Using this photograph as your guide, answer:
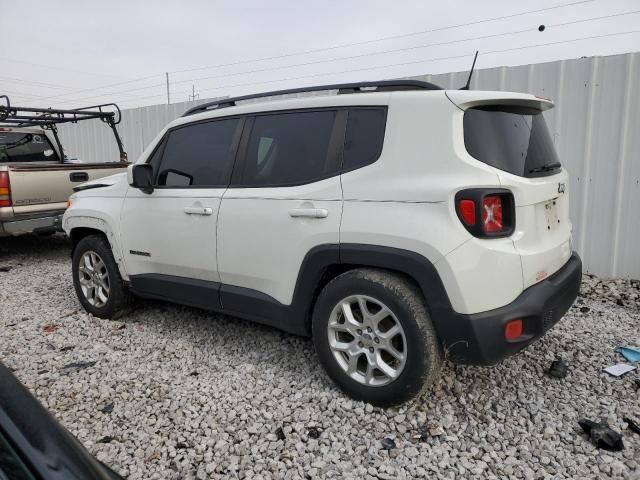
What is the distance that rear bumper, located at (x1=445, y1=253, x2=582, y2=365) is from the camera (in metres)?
2.39

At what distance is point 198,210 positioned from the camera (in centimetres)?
344

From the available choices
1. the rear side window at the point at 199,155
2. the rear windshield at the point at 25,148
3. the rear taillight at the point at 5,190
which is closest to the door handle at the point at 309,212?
the rear side window at the point at 199,155

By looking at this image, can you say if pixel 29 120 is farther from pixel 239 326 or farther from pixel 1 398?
pixel 1 398

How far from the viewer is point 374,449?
2.47 meters

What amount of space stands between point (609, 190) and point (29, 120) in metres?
9.27

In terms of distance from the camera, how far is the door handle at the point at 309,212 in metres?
2.82

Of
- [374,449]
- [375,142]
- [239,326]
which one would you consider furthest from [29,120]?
[374,449]

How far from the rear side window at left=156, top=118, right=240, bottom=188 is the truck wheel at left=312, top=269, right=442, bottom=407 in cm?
129

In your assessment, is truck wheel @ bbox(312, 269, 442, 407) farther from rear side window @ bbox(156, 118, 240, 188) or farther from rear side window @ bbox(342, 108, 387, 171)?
rear side window @ bbox(156, 118, 240, 188)

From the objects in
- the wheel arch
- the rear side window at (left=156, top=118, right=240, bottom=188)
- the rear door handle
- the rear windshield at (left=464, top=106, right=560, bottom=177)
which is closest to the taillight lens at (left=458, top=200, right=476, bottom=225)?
the rear windshield at (left=464, top=106, right=560, bottom=177)

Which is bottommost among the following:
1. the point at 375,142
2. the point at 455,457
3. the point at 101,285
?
the point at 455,457

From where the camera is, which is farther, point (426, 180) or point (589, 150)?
point (589, 150)

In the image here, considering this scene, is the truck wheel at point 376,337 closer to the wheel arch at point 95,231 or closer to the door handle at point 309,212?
the door handle at point 309,212

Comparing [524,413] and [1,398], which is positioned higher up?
[1,398]
